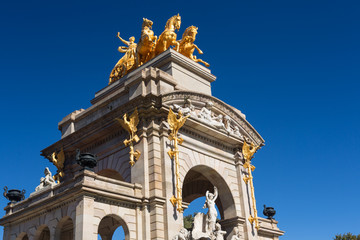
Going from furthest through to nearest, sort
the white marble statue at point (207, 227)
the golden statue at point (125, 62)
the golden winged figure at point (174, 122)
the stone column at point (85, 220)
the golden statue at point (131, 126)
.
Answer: the golden statue at point (125, 62) → the golden winged figure at point (174, 122) → the golden statue at point (131, 126) → the white marble statue at point (207, 227) → the stone column at point (85, 220)

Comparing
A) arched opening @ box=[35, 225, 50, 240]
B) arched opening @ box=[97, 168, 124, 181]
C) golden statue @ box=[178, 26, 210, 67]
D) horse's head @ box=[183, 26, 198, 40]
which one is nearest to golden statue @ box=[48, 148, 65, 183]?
arched opening @ box=[97, 168, 124, 181]

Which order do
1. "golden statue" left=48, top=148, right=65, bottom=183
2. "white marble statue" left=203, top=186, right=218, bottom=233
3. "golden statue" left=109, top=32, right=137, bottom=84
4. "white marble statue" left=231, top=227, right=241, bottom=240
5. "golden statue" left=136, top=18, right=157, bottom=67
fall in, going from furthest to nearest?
"golden statue" left=109, top=32, right=137, bottom=84 → "golden statue" left=136, top=18, right=157, bottom=67 → "golden statue" left=48, top=148, right=65, bottom=183 → "white marble statue" left=231, top=227, right=241, bottom=240 → "white marble statue" left=203, top=186, right=218, bottom=233

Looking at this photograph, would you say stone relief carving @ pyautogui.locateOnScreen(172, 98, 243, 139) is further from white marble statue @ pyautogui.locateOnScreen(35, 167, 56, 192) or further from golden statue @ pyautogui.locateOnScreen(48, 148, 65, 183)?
golden statue @ pyautogui.locateOnScreen(48, 148, 65, 183)

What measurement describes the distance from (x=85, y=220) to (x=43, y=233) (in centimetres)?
590

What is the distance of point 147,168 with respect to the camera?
27297 millimetres

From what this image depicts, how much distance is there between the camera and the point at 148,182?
26.9 m

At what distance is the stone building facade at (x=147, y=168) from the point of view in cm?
2459

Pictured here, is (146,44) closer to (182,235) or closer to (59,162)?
(59,162)

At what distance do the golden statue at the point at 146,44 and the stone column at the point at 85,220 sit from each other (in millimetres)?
16963

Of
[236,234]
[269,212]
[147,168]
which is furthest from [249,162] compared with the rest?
[147,168]

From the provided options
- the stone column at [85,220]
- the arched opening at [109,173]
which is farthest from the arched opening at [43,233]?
the arched opening at [109,173]

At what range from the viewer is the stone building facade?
24.6 meters

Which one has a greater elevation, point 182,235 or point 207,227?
point 207,227

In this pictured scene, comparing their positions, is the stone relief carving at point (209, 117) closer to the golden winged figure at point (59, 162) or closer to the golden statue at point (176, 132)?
the golden statue at point (176, 132)
